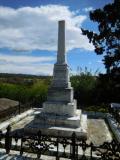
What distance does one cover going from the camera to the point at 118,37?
14.2 m

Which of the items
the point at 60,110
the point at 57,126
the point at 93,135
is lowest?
the point at 93,135

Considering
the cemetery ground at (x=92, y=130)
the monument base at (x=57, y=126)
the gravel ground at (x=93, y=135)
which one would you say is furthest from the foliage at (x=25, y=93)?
the monument base at (x=57, y=126)

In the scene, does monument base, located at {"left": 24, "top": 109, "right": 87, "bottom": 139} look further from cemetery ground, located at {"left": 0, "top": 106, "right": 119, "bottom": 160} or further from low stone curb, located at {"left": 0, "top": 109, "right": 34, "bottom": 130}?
low stone curb, located at {"left": 0, "top": 109, "right": 34, "bottom": 130}

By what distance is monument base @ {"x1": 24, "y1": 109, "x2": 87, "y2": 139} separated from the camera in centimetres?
1433

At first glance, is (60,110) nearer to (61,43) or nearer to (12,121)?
(12,121)

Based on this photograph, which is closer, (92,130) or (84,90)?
(92,130)

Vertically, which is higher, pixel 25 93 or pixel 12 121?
pixel 25 93

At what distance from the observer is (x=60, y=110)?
639 inches

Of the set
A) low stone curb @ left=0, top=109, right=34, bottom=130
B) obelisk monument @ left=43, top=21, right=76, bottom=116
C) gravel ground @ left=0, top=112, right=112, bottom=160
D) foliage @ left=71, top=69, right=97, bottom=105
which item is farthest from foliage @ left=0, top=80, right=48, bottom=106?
obelisk monument @ left=43, top=21, right=76, bottom=116

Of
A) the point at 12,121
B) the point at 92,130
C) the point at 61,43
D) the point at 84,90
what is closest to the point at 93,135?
the point at 92,130

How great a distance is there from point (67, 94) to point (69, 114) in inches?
55.8

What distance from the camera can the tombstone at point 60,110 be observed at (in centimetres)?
1455

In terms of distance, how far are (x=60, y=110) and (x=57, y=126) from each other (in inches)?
55.7

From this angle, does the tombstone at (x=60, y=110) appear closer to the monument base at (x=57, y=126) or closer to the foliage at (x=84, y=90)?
the monument base at (x=57, y=126)
